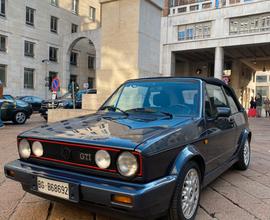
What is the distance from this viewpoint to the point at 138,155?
8.57 ft

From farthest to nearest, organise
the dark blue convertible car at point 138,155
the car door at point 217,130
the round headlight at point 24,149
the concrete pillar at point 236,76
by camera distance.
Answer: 1. the concrete pillar at point 236,76
2. the car door at point 217,130
3. the round headlight at point 24,149
4. the dark blue convertible car at point 138,155

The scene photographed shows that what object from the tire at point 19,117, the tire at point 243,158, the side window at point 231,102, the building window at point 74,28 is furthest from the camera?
the building window at point 74,28

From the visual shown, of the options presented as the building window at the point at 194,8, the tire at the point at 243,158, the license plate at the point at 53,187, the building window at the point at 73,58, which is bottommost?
the tire at the point at 243,158

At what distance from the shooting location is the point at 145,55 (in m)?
9.49

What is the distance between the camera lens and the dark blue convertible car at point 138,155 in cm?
263

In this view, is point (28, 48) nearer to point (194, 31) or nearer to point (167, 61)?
point (167, 61)

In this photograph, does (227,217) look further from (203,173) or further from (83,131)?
(83,131)

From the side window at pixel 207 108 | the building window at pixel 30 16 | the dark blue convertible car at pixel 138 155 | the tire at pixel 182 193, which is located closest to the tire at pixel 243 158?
the dark blue convertible car at pixel 138 155

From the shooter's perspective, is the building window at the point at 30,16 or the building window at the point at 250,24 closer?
the building window at the point at 250,24

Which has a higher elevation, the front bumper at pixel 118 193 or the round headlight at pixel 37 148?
the round headlight at pixel 37 148

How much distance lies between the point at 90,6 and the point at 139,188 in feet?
135

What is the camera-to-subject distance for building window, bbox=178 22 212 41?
3123 centimetres

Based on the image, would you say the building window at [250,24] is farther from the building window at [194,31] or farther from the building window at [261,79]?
the building window at [261,79]

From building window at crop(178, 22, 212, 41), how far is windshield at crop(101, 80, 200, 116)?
93.7ft
